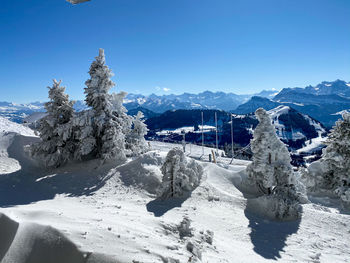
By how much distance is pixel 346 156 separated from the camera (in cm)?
1670

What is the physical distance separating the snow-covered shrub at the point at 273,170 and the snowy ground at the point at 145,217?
42.3 inches

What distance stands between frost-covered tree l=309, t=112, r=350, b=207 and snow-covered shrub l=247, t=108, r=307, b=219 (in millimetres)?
4506

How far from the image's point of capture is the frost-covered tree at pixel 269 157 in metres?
14.2

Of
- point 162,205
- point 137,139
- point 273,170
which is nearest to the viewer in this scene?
point 162,205

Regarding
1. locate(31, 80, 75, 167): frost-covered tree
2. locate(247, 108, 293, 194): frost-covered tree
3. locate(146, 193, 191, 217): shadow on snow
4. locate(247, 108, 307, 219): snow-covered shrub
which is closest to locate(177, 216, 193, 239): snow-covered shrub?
locate(146, 193, 191, 217): shadow on snow

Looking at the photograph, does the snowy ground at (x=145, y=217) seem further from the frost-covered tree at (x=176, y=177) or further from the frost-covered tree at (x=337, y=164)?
the frost-covered tree at (x=337, y=164)

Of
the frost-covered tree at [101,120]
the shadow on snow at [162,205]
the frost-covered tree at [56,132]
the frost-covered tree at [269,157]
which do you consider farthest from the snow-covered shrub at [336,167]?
the frost-covered tree at [56,132]

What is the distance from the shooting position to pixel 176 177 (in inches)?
545

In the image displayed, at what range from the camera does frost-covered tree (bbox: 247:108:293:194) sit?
1418 centimetres

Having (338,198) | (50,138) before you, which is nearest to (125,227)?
(50,138)

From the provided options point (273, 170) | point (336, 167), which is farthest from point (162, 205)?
point (336, 167)

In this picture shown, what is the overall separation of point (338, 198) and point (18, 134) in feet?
100

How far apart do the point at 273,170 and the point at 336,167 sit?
7.39 m

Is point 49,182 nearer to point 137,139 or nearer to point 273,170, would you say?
point 137,139
